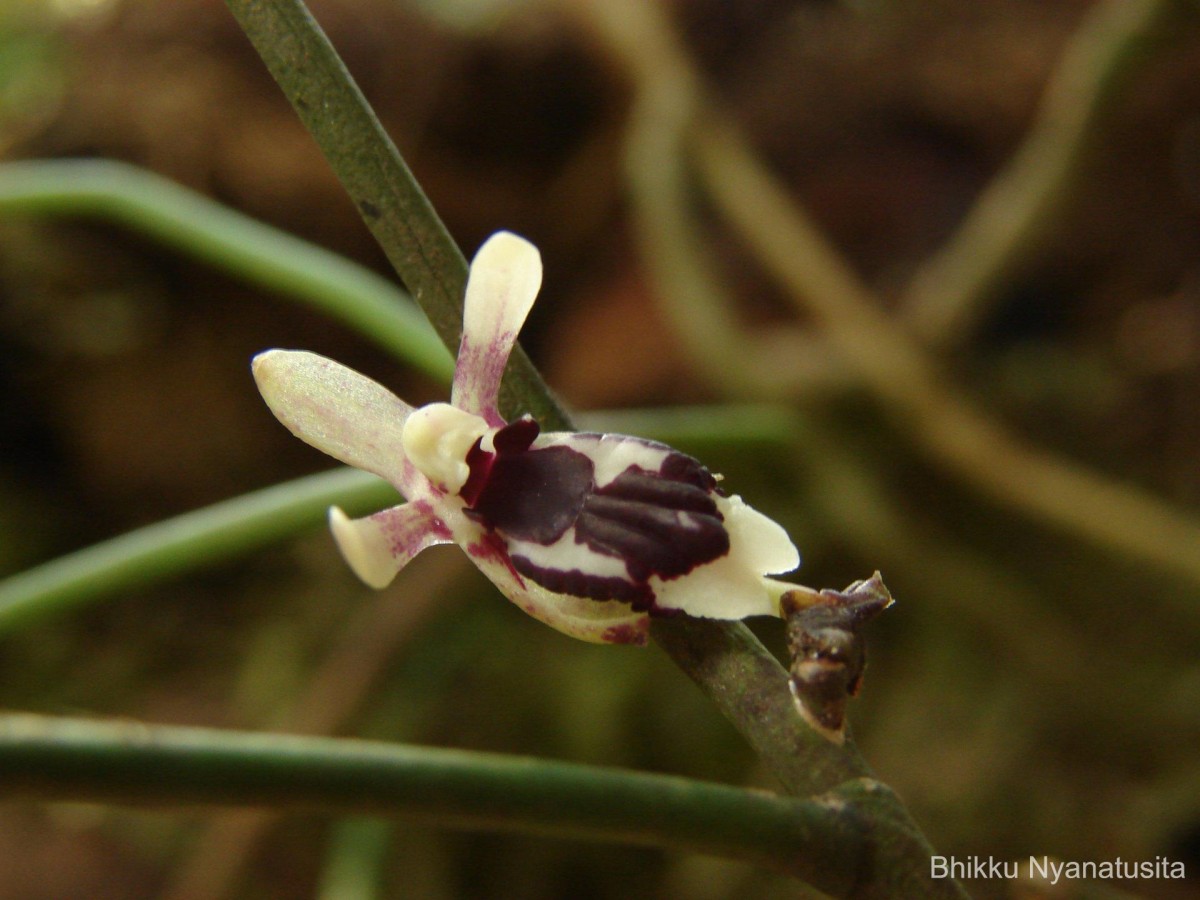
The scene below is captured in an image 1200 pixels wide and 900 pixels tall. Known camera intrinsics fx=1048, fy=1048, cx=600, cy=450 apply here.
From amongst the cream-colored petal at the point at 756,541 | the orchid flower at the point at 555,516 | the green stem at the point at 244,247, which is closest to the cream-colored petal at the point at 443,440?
the orchid flower at the point at 555,516

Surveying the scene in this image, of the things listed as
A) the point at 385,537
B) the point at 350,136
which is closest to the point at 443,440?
the point at 385,537

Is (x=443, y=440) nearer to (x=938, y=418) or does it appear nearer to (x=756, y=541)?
(x=756, y=541)

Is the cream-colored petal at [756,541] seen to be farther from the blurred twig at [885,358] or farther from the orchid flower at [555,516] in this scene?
the blurred twig at [885,358]

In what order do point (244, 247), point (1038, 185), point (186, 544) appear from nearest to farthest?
point (186, 544) < point (244, 247) < point (1038, 185)

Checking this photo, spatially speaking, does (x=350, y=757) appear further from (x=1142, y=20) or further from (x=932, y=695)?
(x=932, y=695)

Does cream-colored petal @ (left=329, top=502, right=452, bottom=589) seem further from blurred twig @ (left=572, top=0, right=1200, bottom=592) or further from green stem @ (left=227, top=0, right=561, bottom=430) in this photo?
blurred twig @ (left=572, top=0, right=1200, bottom=592)

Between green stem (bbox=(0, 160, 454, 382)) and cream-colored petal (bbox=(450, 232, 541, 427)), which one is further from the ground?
green stem (bbox=(0, 160, 454, 382))

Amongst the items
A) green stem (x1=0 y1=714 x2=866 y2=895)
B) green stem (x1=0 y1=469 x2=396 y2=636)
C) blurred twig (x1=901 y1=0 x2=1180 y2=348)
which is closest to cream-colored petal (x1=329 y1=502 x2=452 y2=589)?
green stem (x1=0 y1=714 x2=866 y2=895)
